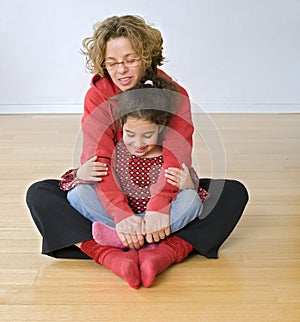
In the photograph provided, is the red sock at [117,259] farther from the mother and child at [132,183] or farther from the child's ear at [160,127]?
the child's ear at [160,127]

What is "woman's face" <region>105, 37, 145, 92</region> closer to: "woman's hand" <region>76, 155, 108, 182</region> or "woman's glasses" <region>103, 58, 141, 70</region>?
"woman's glasses" <region>103, 58, 141, 70</region>

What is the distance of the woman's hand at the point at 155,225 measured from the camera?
1509 mm

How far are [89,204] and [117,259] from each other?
0.17m

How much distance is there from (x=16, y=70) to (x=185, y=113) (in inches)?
64.7

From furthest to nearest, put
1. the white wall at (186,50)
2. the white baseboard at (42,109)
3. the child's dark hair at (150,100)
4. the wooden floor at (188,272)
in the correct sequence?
the white baseboard at (42,109) → the white wall at (186,50) → the child's dark hair at (150,100) → the wooden floor at (188,272)

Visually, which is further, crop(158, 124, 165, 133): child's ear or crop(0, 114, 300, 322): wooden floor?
crop(158, 124, 165, 133): child's ear

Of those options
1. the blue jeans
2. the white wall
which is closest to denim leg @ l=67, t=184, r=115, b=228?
the blue jeans

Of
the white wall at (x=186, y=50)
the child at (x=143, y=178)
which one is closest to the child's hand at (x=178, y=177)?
the child at (x=143, y=178)

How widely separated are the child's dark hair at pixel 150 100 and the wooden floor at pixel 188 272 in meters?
0.38

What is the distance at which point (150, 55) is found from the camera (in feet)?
5.16

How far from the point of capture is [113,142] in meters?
1.59

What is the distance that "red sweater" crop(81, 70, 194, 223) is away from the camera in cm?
153

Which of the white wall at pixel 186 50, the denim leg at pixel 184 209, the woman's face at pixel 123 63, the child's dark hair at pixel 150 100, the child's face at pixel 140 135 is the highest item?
the woman's face at pixel 123 63

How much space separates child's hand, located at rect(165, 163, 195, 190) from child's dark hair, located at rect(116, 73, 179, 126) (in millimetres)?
125
